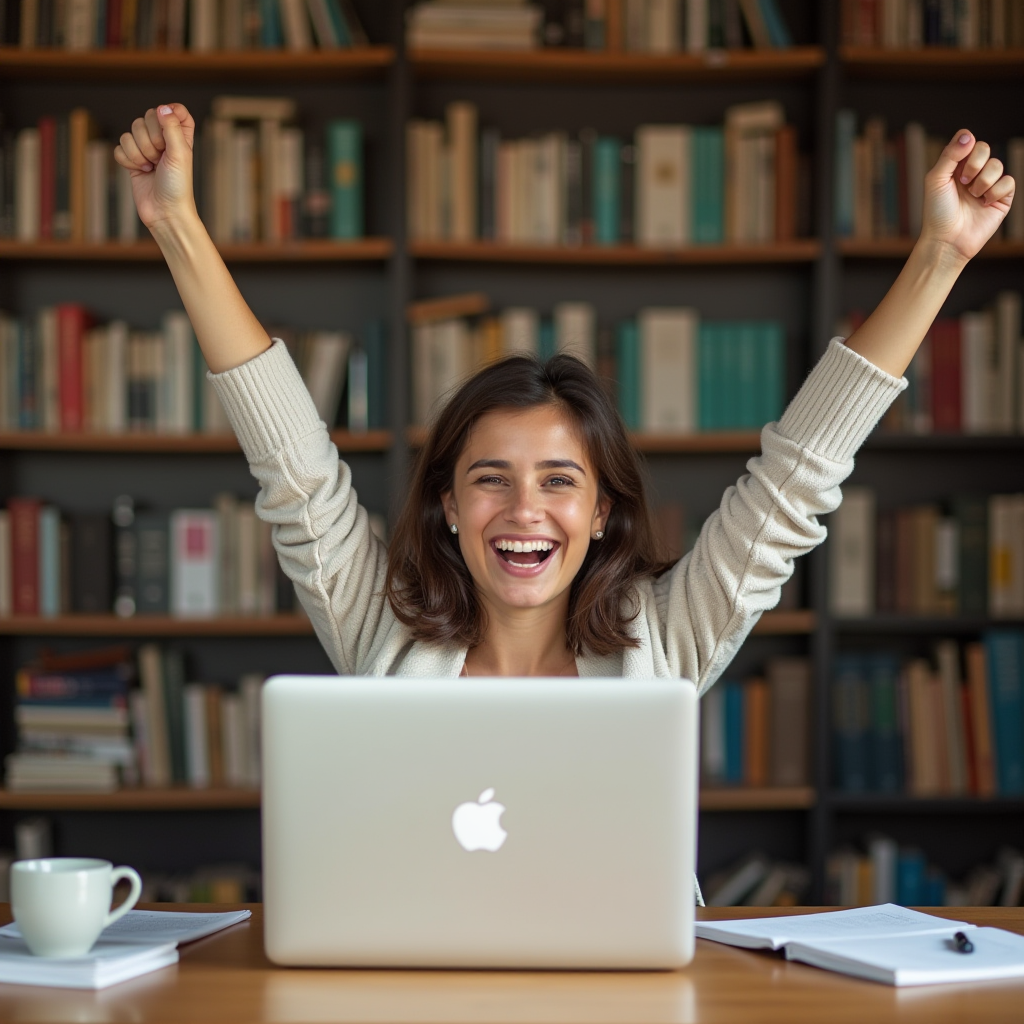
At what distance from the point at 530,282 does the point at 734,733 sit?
49.1 inches

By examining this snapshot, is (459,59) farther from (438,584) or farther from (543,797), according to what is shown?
(543,797)

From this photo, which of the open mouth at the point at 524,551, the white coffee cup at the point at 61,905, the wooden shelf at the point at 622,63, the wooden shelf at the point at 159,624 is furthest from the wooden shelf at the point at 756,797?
the white coffee cup at the point at 61,905

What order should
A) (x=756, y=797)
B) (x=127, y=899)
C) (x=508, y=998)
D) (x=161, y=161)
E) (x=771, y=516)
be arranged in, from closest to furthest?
(x=508, y=998), (x=127, y=899), (x=161, y=161), (x=771, y=516), (x=756, y=797)

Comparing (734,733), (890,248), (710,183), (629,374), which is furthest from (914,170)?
(734,733)

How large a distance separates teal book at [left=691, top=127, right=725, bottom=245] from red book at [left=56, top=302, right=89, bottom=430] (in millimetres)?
1515

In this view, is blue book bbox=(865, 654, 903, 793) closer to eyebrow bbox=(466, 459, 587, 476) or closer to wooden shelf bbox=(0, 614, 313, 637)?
wooden shelf bbox=(0, 614, 313, 637)

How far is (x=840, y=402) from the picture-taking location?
1.51m

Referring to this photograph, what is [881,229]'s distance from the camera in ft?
9.67

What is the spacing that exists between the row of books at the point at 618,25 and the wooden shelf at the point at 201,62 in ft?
0.48

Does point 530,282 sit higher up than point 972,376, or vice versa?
point 530,282

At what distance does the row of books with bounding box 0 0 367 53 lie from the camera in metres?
2.92

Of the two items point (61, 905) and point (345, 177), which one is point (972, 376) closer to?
point (345, 177)

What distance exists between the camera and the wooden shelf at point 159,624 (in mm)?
2881

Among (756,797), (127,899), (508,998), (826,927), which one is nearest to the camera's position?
(508,998)
